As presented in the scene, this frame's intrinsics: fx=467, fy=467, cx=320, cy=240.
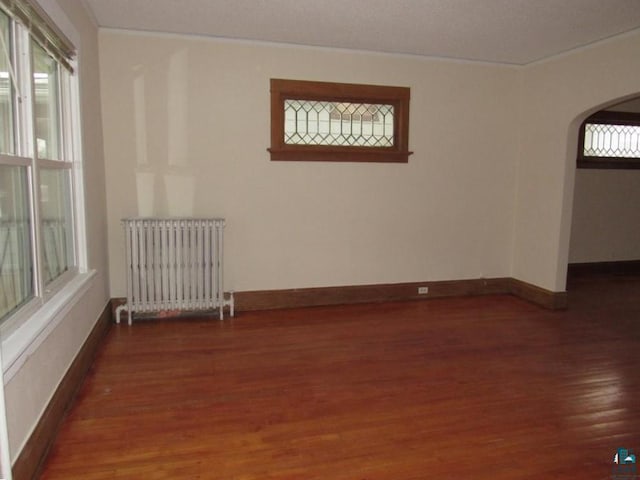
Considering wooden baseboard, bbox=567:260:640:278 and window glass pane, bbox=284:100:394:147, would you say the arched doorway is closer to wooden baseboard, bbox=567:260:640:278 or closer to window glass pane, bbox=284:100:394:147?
wooden baseboard, bbox=567:260:640:278

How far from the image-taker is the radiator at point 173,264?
13.6 feet

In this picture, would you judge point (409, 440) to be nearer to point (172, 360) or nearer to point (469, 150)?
point (172, 360)

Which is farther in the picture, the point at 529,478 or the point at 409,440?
the point at 409,440

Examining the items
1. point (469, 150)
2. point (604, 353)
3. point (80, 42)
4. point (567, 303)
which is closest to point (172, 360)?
point (80, 42)

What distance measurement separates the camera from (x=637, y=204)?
6.54m

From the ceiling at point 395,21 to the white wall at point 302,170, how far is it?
27 centimetres

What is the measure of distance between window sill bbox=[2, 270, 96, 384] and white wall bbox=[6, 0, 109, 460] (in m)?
0.04

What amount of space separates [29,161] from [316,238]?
9.24 ft

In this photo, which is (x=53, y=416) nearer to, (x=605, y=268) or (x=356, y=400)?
(x=356, y=400)

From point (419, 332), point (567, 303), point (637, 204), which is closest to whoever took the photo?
point (419, 332)

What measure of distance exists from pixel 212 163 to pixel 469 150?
9.07 ft

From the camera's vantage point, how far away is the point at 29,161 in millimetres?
2406

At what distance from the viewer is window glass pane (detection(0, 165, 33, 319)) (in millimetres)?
2189

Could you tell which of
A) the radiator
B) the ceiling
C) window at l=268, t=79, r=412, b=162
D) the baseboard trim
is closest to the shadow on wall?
the radiator
